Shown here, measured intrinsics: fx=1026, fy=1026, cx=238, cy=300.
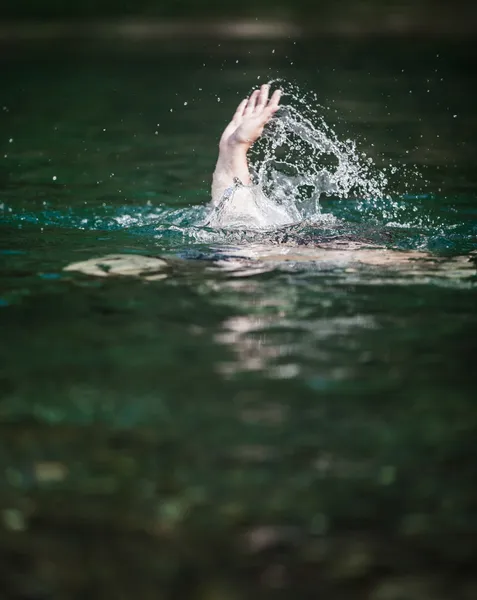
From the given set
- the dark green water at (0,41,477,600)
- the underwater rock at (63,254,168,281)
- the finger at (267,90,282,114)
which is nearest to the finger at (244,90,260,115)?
the finger at (267,90,282,114)

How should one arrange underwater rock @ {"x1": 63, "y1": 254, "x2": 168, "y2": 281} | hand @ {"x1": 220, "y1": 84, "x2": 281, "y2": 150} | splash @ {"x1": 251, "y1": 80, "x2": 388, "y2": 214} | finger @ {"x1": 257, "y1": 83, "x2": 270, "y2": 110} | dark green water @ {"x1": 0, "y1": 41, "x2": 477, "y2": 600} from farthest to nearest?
1. splash @ {"x1": 251, "y1": 80, "x2": 388, "y2": 214}
2. finger @ {"x1": 257, "y1": 83, "x2": 270, "y2": 110}
3. hand @ {"x1": 220, "y1": 84, "x2": 281, "y2": 150}
4. underwater rock @ {"x1": 63, "y1": 254, "x2": 168, "y2": 281}
5. dark green water @ {"x1": 0, "y1": 41, "x2": 477, "y2": 600}

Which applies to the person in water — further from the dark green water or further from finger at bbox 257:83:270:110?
the dark green water

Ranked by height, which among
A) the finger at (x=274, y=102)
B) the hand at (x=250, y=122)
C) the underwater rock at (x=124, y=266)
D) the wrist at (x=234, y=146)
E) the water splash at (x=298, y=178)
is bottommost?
the underwater rock at (x=124, y=266)

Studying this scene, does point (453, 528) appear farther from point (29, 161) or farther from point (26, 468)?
point (29, 161)

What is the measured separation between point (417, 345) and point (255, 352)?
2.43ft

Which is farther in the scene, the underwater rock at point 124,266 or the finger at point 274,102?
the finger at point 274,102

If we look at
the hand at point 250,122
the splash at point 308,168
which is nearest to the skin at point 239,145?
the hand at point 250,122

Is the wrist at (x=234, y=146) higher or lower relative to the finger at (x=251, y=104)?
lower

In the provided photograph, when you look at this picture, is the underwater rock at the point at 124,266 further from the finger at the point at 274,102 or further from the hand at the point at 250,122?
the finger at the point at 274,102

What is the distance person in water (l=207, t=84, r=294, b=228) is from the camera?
6930 mm

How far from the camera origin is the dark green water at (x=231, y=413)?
2967 mm

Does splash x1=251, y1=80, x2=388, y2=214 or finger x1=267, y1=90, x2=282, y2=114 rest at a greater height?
finger x1=267, y1=90, x2=282, y2=114

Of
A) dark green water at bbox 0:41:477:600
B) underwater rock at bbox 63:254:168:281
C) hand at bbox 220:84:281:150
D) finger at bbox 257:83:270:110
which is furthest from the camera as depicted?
finger at bbox 257:83:270:110

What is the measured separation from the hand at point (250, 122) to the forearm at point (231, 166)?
22 millimetres
